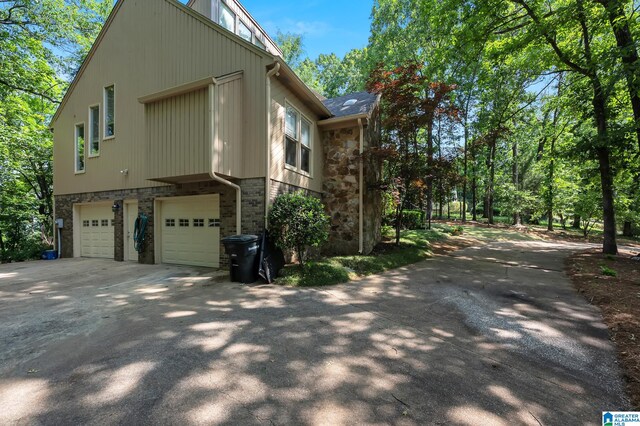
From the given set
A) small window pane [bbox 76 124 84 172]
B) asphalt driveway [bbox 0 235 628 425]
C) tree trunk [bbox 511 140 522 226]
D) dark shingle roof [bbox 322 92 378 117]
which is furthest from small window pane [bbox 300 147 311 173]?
tree trunk [bbox 511 140 522 226]

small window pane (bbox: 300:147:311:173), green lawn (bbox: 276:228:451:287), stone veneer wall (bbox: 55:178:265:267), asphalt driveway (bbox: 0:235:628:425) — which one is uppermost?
small window pane (bbox: 300:147:311:173)

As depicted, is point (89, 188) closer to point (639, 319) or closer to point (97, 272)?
point (97, 272)

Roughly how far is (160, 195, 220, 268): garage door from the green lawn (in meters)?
2.49

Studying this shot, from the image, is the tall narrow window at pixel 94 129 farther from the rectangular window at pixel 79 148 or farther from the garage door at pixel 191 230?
the garage door at pixel 191 230

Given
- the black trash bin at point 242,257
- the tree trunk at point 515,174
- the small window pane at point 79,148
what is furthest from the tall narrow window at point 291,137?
the tree trunk at point 515,174

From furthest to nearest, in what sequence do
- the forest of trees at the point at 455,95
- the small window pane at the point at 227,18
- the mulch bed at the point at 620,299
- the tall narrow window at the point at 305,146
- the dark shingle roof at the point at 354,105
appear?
the small window pane at the point at 227,18 < the dark shingle roof at the point at 354,105 < the tall narrow window at the point at 305,146 < the forest of trees at the point at 455,95 < the mulch bed at the point at 620,299

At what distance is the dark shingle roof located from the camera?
917 centimetres

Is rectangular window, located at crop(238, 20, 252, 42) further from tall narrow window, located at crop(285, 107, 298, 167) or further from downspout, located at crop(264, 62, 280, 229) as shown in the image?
downspout, located at crop(264, 62, 280, 229)

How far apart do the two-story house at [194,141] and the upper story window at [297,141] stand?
0.13ft

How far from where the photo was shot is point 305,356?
112 inches

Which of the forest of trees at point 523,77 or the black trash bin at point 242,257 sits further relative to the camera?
the forest of trees at point 523,77

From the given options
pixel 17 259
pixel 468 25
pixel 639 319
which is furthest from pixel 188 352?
pixel 17 259

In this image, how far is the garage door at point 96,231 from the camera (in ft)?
31.5

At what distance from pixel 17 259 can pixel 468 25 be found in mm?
18274
